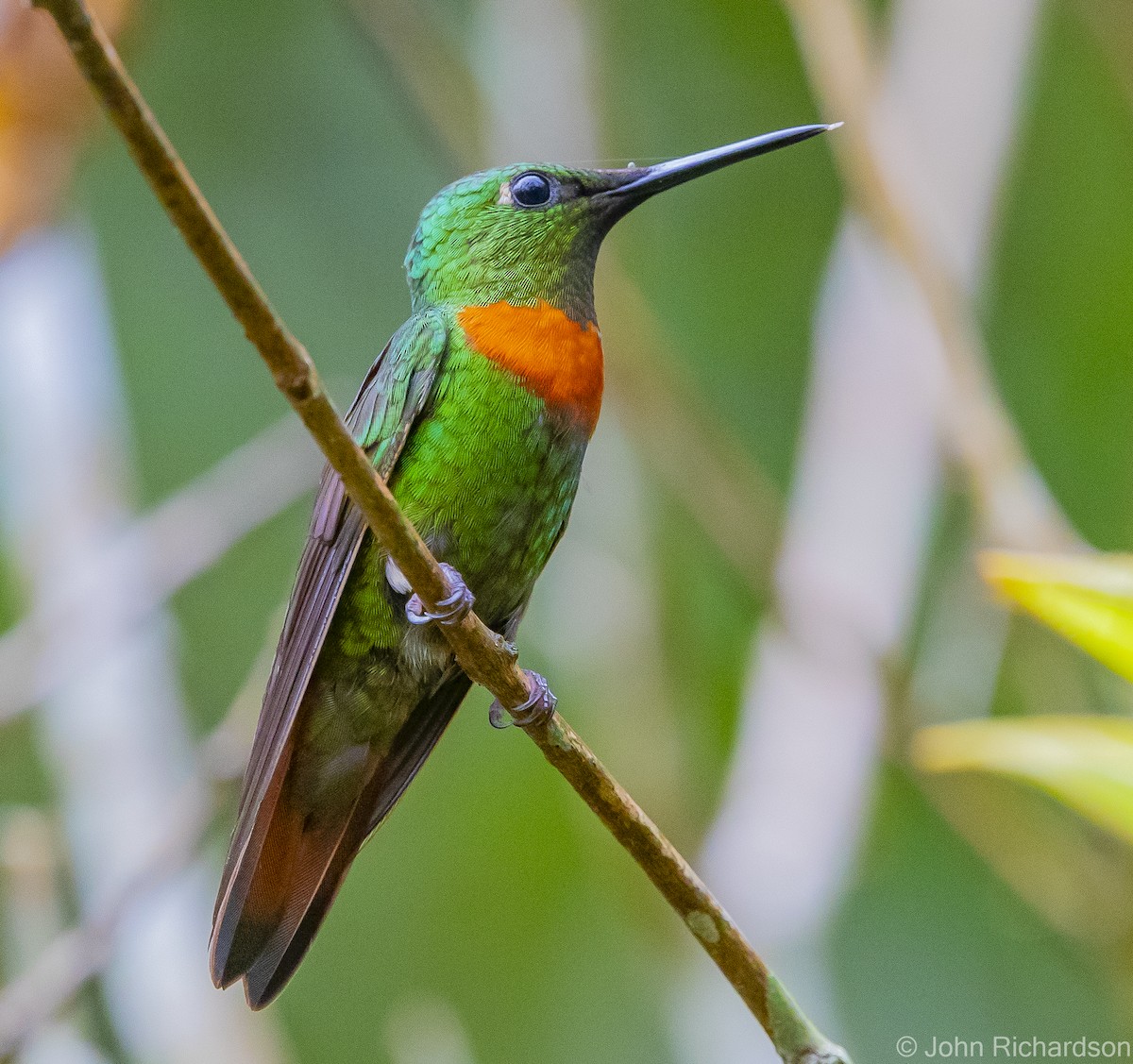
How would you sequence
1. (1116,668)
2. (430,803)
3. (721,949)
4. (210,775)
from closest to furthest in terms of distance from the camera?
(1116,668) < (721,949) < (210,775) < (430,803)

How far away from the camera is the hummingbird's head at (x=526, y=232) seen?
85.8 inches

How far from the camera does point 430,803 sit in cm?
553

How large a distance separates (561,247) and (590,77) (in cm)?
147

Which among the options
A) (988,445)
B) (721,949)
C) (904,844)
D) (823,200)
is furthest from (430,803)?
(721,949)

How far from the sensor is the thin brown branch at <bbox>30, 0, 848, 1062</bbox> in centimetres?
91

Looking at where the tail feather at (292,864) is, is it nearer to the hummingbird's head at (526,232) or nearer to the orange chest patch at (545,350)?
the orange chest patch at (545,350)

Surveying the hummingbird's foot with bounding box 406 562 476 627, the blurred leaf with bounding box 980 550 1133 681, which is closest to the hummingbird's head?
the hummingbird's foot with bounding box 406 562 476 627

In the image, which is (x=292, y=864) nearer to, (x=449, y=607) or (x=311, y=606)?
(x=311, y=606)

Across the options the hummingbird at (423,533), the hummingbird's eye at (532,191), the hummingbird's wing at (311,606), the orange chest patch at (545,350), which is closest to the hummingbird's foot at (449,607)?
the hummingbird at (423,533)

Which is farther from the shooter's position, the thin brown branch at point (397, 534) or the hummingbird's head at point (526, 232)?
the hummingbird's head at point (526, 232)

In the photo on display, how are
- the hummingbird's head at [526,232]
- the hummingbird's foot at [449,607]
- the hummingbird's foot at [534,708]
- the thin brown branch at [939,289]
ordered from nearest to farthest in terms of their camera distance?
1. the hummingbird's foot at [449,607]
2. the hummingbird's foot at [534,708]
3. the hummingbird's head at [526,232]
4. the thin brown branch at [939,289]

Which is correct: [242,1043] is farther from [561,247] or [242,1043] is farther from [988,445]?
[988,445]

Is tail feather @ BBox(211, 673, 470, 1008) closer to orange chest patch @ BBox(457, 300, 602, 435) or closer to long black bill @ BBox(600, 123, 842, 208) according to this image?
orange chest patch @ BBox(457, 300, 602, 435)

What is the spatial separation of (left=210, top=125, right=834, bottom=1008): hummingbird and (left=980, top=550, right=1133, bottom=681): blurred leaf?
37.5 inches
